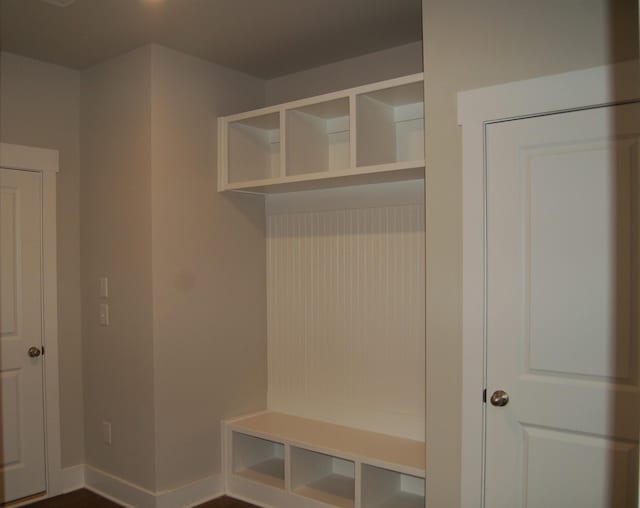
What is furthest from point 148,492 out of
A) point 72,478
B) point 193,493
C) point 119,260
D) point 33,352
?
point 119,260

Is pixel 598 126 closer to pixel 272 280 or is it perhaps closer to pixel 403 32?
pixel 403 32

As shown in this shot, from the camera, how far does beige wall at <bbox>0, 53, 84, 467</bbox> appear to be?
349cm

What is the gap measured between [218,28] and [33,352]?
2.20 metres

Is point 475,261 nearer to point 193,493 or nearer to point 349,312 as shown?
point 349,312

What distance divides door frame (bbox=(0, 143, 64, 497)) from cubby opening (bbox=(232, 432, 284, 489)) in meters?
1.10

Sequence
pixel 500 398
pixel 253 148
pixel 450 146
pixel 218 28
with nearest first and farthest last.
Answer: pixel 500 398 < pixel 450 146 < pixel 218 28 < pixel 253 148

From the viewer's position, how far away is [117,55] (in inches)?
135

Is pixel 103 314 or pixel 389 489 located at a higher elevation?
pixel 103 314

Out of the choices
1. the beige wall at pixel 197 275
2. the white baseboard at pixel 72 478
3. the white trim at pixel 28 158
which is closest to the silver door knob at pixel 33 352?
the white baseboard at pixel 72 478

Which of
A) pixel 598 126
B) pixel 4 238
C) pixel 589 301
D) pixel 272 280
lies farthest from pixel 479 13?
pixel 4 238

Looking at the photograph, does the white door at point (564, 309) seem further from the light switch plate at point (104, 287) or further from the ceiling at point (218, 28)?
the light switch plate at point (104, 287)

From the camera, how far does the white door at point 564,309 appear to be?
2059mm

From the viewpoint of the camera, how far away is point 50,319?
Answer: 3.56m

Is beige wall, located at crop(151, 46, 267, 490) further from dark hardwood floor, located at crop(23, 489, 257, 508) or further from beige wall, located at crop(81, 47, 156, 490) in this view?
dark hardwood floor, located at crop(23, 489, 257, 508)
